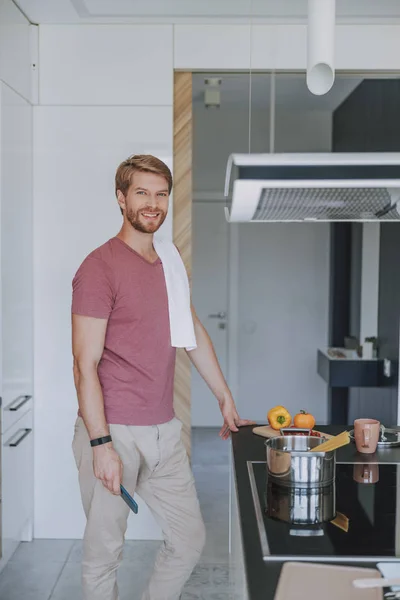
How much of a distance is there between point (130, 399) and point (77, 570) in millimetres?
1328

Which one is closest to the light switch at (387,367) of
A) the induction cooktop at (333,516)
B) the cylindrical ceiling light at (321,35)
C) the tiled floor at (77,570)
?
the tiled floor at (77,570)

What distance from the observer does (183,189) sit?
147 inches

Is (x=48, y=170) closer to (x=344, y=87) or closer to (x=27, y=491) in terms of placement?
(x=27, y=491)

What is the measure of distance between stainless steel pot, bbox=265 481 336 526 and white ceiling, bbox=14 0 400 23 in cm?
226

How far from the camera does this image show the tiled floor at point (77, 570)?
3.15 m

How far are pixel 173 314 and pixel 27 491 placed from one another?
5.17ft

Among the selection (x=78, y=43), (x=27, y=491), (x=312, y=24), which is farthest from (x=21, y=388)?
(x=312, y=24)

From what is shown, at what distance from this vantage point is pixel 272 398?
21.6ft

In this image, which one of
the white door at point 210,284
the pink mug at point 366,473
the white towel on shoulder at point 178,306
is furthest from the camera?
the white door at point 210,284

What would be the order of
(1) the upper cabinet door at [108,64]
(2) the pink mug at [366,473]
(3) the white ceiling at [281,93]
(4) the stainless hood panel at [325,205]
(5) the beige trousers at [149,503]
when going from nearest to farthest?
(4) the stainless hood panel at [325,205] < (2) the pink mug at [366,473] < (5) the beige trousers at [149,503] < (1) the upper cabinet door at [108,64] < (3) the white ceiling at [281,93]

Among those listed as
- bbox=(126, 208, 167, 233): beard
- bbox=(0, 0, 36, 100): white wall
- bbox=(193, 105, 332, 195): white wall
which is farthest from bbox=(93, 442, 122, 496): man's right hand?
bbox=(193, 105, 332, 195): white wall

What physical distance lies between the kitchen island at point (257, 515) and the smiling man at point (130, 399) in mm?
314

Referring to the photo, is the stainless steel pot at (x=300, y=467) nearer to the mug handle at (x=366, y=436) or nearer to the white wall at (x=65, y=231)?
the mug handle at (x=366, y=436)

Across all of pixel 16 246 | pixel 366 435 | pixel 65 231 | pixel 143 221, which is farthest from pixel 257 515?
pixel 65 231
